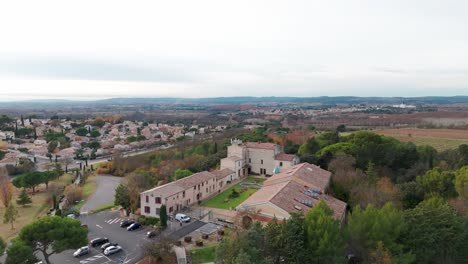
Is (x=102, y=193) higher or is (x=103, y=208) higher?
(x=103, y=208)

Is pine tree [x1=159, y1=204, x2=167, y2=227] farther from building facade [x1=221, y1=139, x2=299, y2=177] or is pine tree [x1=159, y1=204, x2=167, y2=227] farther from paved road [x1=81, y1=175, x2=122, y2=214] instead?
building facade [x1=221, y1=139, x2=299, y2=177]

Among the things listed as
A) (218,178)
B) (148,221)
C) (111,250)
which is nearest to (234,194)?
(218,178)

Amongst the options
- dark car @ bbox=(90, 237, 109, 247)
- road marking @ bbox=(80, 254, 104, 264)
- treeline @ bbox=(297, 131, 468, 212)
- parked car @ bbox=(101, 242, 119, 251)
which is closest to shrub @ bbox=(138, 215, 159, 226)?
dark car @ bbox=(90, 237, 109, 247)

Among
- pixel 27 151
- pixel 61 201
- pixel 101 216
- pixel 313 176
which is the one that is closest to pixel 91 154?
pixel 27 151

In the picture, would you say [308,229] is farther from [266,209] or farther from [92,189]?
[92,189]

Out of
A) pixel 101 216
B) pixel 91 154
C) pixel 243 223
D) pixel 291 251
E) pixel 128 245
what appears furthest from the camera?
pixel 91 154

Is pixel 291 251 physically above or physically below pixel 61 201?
above

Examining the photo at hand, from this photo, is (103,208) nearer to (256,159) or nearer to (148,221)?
(148,221)
